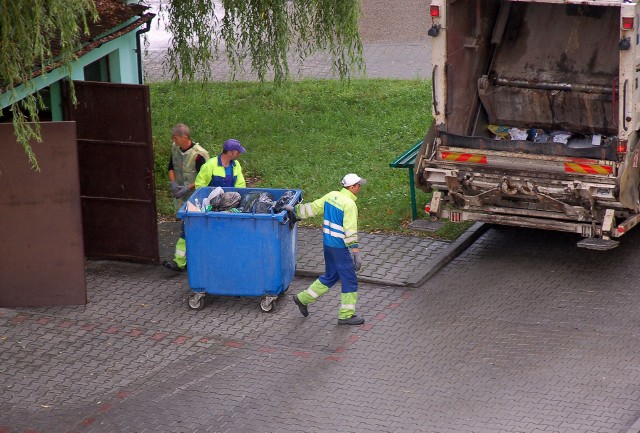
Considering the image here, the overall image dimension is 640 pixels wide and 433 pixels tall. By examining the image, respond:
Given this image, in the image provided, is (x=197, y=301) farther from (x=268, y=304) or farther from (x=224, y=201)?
(x=224, y=201)

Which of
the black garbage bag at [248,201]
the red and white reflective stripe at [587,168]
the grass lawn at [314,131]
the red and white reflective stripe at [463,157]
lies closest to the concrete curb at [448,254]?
the grass lawn at [314,131]

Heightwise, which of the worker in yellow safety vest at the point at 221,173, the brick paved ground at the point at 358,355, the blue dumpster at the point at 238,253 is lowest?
the brick paved ground at the point at 358,355

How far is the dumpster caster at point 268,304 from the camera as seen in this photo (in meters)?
9.47

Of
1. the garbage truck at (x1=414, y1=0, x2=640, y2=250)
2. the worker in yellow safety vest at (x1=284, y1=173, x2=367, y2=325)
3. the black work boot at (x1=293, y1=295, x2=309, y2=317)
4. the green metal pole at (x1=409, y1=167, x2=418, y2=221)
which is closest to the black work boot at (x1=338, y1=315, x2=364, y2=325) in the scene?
the worker in yellow safety vest at (x1=284, y1=173, x2=367, y2=325)

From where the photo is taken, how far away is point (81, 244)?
9594 mm

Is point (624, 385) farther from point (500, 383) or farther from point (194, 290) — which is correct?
point (194, 290)

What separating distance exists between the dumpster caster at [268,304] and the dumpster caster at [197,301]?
54 centimetres

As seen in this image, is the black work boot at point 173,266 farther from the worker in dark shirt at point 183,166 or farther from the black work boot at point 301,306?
the black work boot at point 301,306

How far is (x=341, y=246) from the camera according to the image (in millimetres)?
9031

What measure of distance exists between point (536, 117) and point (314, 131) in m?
4.12

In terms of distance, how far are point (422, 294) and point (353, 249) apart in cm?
111

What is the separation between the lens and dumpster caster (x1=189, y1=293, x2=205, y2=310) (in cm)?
962

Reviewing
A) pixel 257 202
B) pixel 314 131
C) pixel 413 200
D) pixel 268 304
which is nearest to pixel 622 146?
pixel 413 200

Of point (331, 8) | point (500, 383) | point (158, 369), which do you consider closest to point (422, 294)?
point (500, 383)
